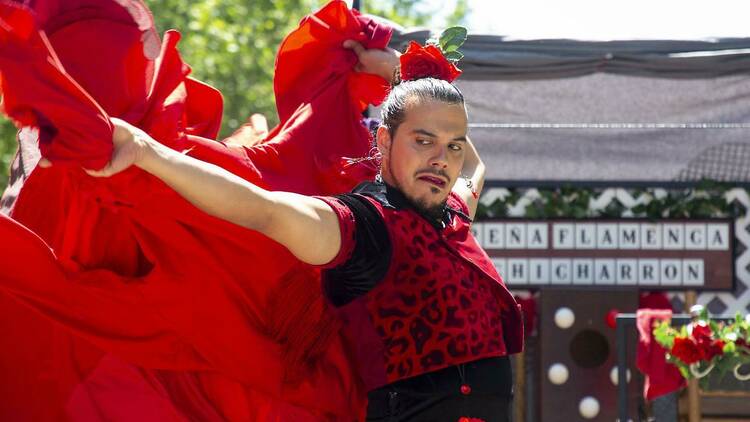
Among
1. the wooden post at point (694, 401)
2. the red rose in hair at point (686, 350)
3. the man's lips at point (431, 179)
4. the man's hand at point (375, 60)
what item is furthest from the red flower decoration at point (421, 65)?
the wooden post at point (694, 401)

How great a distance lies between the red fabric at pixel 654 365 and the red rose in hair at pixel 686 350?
11.2 inches

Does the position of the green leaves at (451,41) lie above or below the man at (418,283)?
above

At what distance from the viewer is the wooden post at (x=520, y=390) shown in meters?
6.48


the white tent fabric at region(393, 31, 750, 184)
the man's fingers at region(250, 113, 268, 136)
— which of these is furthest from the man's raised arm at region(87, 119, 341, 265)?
the white tent fabric at region(393, 31, 750, 184)

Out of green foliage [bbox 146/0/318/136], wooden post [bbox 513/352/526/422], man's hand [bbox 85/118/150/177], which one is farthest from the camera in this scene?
green foliage [bbox 146/0/318/136]

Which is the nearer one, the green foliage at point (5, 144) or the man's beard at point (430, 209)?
the man's beard at point (430, 209)

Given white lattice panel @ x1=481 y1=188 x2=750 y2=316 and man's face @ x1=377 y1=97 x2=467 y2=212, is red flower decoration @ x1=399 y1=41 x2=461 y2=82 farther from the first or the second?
white lattice panel @ x1=481 y1=188 x2=750 y2=316

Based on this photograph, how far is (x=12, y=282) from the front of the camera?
2984 mm

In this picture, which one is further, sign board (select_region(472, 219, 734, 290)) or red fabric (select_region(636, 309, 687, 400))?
sign board (select_region(472, 219, 734, 290))

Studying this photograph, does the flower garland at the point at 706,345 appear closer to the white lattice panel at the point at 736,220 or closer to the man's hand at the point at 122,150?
the white lattice panel at the point at 736,220

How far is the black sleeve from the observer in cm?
253

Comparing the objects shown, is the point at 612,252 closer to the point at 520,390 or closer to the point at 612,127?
the point at 612,127

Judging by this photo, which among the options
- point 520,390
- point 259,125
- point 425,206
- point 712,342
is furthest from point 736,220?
point 425,206

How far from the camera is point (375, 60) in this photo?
132 inches
